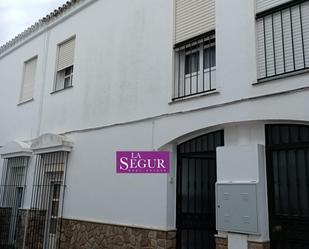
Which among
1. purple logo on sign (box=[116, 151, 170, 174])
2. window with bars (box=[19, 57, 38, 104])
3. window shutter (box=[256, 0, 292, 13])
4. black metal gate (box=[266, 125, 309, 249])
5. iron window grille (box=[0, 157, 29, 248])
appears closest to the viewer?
black metal gate (box=[266, 125, 309, 249])

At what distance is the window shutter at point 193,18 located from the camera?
6641 millimetres

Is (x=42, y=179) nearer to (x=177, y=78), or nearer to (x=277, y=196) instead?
(x=177, y=78)

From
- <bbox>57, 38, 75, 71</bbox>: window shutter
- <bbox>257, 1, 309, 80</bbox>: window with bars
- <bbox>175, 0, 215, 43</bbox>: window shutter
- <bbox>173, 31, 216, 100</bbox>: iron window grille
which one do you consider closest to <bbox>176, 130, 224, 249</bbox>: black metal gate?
<bbox>173, 31, 216, 100</bbox>: iron window grille

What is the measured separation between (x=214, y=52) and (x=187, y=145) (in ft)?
5.81

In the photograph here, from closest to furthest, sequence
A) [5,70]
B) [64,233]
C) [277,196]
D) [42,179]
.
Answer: [277,196] < [64,233] < [42,179] < [5,70]

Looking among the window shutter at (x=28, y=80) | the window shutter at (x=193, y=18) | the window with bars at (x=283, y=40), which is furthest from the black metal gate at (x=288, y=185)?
the window shutter at (x=28, y=80)

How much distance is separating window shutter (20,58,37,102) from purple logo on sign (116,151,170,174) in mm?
5130

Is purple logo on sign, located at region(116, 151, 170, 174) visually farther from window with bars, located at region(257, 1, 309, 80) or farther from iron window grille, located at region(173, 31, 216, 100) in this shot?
window with bars, located at region(257, 1, 309, 80)

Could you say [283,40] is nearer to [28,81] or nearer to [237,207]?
[237,207]

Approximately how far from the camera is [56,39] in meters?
10.7

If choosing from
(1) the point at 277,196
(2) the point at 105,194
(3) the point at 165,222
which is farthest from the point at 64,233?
(1) the point at 277,196

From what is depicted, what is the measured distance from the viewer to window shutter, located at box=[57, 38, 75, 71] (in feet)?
33.0

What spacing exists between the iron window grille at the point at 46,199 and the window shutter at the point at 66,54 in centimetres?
246

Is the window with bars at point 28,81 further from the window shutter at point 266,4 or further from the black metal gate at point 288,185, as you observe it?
the black metal gate at point 288,185
